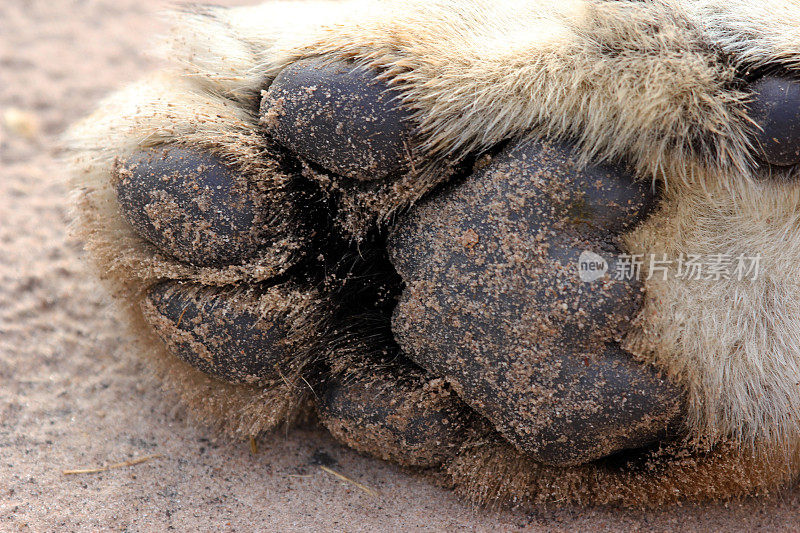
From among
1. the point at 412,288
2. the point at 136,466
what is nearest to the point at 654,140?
the point at 412,288

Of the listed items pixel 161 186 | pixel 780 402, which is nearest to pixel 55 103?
pixel 161 186

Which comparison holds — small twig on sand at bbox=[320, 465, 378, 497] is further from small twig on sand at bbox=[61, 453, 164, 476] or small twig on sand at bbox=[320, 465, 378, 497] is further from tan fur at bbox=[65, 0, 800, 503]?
small twig on sand at bbox=[61, 453, 164, 476]

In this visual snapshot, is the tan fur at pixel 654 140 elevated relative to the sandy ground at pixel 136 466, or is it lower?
elevated

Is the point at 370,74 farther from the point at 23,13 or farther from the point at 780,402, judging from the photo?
the point at 23,13

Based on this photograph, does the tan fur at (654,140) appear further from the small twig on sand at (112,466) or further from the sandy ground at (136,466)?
the small twig on sand at (112,466)

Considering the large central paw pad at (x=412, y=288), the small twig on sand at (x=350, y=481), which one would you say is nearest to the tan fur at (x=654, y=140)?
the large central paw pad at (x=412, y=288)
